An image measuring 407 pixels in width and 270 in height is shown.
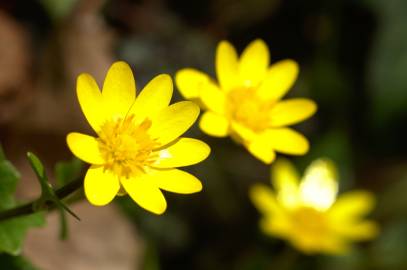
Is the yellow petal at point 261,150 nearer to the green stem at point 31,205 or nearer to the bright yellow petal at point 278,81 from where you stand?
the bright yellow petal at point 278,81

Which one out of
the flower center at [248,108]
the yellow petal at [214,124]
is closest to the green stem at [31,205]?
the yellow petal at [214,124]

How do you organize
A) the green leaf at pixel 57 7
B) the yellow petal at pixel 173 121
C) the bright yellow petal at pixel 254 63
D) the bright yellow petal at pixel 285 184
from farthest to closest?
the bright yellow petal at pixel 285 184
the green leaf at pixel 57 7
the bright yellow petal at pixel 254 63
the yellow petal at pixel 173 121

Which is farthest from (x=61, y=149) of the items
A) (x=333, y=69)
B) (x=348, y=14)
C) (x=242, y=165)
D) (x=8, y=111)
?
(x=348, y=14)

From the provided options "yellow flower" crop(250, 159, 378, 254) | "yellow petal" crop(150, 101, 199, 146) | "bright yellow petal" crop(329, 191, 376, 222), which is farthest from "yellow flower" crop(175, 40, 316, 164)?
"bright yellow petal" crop(329, 191, 376, 222)

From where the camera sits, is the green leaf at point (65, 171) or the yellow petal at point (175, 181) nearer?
the yellow petal at point (175, 181)

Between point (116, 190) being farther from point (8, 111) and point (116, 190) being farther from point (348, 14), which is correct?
point (348, 14)

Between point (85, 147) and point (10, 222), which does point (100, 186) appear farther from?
point (10, 222)

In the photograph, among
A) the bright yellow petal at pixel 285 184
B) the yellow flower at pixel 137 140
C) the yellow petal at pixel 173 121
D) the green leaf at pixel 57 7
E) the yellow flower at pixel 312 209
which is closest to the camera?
the yellow flower at pixel 137 140

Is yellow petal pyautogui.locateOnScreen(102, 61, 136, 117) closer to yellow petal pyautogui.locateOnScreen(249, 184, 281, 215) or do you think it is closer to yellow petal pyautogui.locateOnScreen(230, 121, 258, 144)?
yellow petal pyautogui.locateOnScreen(230, 121, 258, 144)
